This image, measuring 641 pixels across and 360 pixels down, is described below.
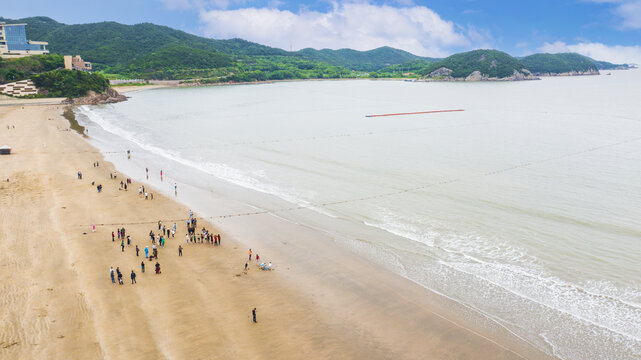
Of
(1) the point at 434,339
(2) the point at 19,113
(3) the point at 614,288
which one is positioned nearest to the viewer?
(1) the point at 434,339

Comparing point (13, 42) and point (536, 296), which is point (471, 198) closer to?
point (536, 296)

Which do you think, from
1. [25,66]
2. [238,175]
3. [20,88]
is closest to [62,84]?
[20,88]

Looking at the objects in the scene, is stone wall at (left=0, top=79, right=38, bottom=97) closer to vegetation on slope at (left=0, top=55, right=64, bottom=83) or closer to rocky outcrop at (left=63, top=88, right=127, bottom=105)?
vegetation on slope at (left=0, top=55, right=64, bottom=83)

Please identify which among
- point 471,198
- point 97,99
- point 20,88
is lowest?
point 471,198

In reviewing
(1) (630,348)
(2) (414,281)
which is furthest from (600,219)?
(2) (414,281)

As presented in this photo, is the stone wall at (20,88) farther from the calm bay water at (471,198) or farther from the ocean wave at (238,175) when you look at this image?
the ocean wave at (238,175)

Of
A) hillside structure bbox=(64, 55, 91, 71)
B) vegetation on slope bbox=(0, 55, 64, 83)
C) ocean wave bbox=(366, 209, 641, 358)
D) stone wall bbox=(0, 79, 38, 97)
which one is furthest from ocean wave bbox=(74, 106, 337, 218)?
hillside structure bbox=(64, 55, 91, 71)

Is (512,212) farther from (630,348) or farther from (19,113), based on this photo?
(19,113)
